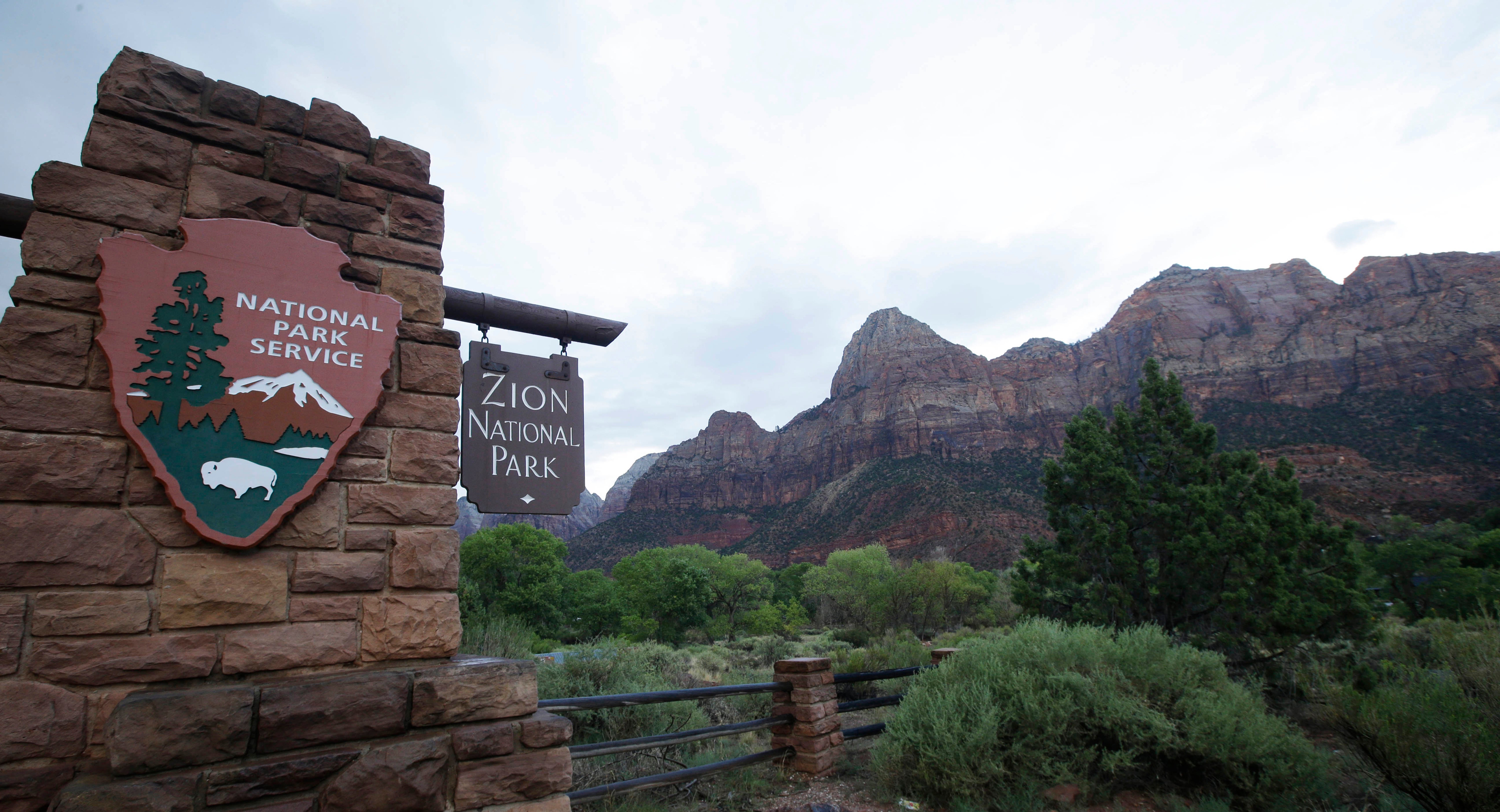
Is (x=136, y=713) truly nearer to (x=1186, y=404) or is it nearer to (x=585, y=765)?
(x=585, y=765)

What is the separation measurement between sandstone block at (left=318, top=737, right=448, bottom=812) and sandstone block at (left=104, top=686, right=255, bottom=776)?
0.32m

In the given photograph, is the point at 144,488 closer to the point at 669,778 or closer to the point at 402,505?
the point at 402,505

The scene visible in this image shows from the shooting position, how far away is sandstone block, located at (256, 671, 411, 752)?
80.8 inches

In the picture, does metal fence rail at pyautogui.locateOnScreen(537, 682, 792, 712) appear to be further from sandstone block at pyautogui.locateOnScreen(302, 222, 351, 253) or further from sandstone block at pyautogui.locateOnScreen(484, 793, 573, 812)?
sandstone block at pyautogui.locateOnScreen(302, 222, 351, 253)

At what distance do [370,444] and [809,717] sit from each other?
13.4 ft

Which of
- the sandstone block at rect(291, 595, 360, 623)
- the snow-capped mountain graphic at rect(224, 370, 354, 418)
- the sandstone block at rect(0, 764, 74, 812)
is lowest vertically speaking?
the sandstone block at rect(0, 764, 74, 812)

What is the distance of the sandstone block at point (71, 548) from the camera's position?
1.90 meters

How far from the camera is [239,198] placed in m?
2.45

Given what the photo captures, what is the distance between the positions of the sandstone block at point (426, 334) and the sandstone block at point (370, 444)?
0.41 m

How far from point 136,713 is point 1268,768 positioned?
5.99 m

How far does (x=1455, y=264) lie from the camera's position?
72.1 m

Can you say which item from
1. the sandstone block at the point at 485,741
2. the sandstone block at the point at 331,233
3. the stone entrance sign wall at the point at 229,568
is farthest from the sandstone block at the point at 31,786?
the sandstone block at the point at 331,233

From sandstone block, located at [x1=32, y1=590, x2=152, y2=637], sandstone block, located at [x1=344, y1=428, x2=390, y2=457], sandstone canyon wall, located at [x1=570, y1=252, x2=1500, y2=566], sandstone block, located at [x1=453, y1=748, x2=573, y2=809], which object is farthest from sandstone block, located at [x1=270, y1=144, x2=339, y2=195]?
sandstone canyon wall, located at [x1=570, y1=252, x2=1500, y2=566]

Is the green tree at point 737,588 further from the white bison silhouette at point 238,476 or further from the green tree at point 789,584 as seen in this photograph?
the white bison silhouette at point 238,476
